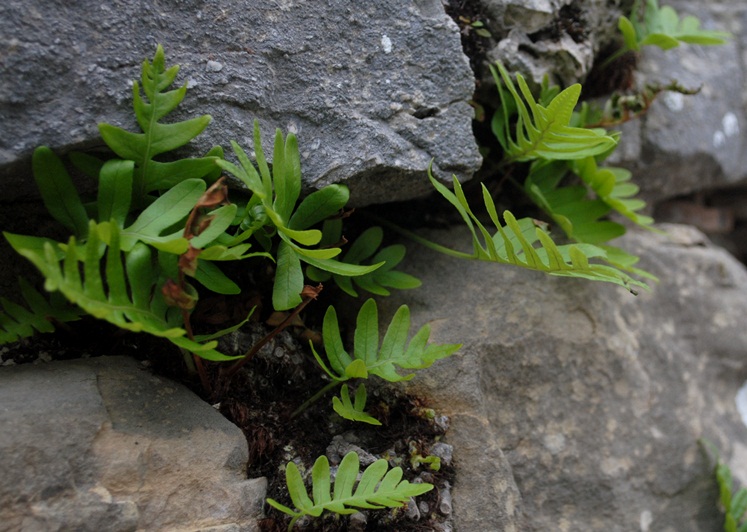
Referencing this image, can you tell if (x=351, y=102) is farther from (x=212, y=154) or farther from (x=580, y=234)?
(x=580, y=234)

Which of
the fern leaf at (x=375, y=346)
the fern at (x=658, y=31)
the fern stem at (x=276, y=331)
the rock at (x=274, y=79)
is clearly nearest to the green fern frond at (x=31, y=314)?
the rock at (x=274, y=79)

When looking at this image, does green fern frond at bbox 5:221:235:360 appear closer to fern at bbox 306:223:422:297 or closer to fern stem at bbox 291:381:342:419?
fern stem at bbox 291:381:342:419

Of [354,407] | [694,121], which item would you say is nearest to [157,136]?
[354,407]

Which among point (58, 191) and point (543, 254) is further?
point (543, 254)

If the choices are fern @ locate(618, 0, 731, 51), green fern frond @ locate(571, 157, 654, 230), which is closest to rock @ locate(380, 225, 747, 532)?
green fern frond @ locate(571, 157, 654, 230)

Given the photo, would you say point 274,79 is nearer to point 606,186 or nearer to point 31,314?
point 31,314
